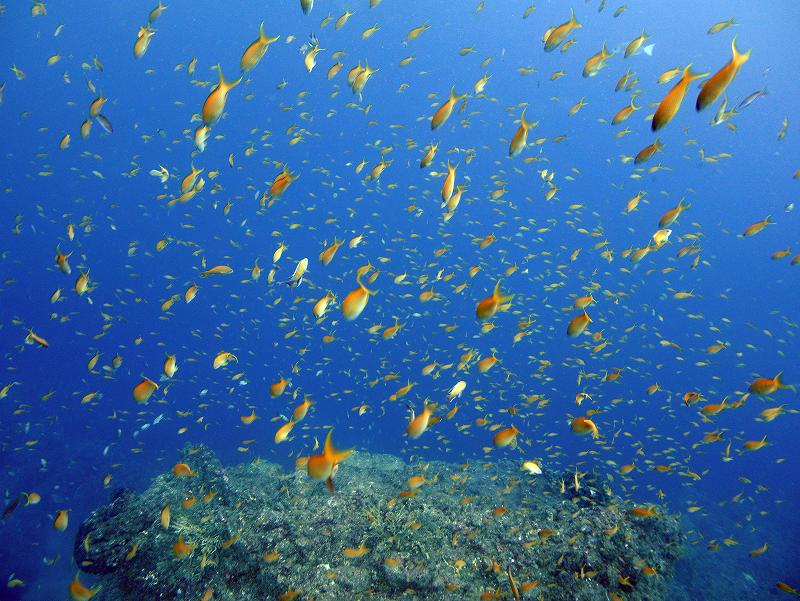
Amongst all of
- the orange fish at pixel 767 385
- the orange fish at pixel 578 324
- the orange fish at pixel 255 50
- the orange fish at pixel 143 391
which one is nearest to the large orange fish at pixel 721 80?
the orange fish at pixel 578 324

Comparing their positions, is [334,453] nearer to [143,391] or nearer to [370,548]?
[143,391]

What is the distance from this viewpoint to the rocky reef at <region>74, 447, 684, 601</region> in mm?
5988

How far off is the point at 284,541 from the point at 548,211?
79731 millimetres

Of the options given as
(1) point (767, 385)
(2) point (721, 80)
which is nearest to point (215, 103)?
(2) point (721, 80)

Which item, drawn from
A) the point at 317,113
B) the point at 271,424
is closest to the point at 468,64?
the point at 317,113

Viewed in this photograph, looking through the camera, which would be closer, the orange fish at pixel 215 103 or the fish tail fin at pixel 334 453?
the fish tail fin at pixel 334 453

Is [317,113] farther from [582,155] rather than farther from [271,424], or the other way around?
[271,424]

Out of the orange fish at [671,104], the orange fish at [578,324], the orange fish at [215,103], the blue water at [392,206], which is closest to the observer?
the orange fish at [671,104]

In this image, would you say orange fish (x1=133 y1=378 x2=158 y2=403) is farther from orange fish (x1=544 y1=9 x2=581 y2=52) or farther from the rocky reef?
orange fish (x1=544 y1=9 x2=581 y2=52)

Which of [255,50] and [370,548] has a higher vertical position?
[255,50]

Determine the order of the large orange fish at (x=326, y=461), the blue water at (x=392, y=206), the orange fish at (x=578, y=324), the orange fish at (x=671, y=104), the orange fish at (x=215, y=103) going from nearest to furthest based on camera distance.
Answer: the orange fish at (x=671, y=104), the large orange fish at (x=326, y=461), the orange fish at (x=215, y=103), the orange fish at (x=578, y=324), the blue water at (x=392, y=206)

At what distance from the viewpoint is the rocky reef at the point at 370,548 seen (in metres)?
5.99

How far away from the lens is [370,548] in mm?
6570

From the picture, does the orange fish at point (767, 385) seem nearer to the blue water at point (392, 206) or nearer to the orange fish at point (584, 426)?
the orange fish at point (584, 426)
